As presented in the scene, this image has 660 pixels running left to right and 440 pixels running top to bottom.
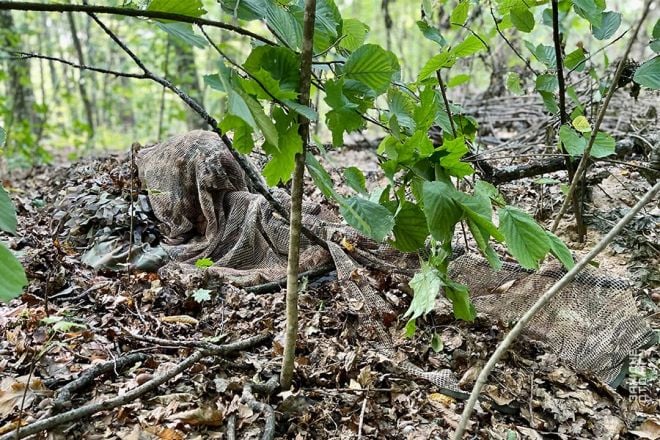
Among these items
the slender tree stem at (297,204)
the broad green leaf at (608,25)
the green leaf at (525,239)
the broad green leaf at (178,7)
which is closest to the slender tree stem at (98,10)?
the broad green leaf at (178,7)

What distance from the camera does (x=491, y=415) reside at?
2062 mm

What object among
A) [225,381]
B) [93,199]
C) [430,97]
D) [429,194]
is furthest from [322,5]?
[93,199]

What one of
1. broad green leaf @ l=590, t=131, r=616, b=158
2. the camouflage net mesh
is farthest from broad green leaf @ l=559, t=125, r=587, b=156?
the camouflage net mesh

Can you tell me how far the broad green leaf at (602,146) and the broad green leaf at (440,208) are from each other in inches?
43.4

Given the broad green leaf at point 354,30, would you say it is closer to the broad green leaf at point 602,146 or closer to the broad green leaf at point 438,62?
the broad green leaf at point 438,62

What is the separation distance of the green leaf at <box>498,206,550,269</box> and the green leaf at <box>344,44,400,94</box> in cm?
58

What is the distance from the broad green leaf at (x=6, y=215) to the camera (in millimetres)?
808

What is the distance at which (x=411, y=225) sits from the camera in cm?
165

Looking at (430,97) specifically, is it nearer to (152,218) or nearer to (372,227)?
(372,227)

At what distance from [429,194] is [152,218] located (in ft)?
10.2

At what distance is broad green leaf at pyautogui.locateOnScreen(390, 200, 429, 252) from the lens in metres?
1.64

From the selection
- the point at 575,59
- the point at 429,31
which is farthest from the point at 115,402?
the point at 575,59

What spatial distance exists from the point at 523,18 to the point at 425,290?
1.37 meters

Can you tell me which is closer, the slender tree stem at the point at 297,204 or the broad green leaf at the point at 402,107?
the slender tree stem at the point at 297,204
